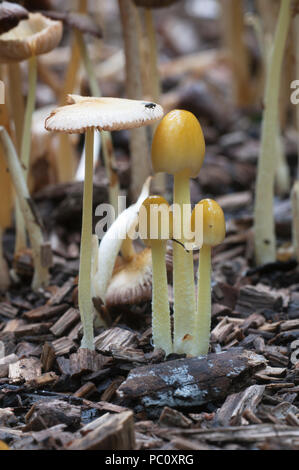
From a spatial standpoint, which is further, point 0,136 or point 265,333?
point 0,136

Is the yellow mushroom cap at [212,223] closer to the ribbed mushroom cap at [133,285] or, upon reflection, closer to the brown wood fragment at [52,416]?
the ribbed mushroom cap at [133,285]

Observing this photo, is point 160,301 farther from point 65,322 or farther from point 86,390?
point 65,322

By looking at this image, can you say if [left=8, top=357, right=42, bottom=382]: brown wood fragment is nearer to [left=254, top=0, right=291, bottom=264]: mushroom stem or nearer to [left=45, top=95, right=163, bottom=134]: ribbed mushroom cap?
[left=45, top=95, right=163, bottom=134]: ribbed mushroom cap

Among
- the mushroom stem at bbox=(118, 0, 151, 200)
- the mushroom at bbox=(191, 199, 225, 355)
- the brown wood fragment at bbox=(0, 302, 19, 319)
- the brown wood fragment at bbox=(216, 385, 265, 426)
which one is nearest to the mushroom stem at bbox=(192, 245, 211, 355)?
the mushroom at bbox=(191, 199, 225, 355)

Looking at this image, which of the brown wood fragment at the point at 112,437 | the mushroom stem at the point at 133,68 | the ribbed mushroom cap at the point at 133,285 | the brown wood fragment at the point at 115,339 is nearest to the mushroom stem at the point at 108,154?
the mushroom stem at the point at 133,68

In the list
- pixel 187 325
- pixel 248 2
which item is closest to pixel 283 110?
pixel 187 325

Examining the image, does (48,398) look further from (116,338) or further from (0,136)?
(0,136)
